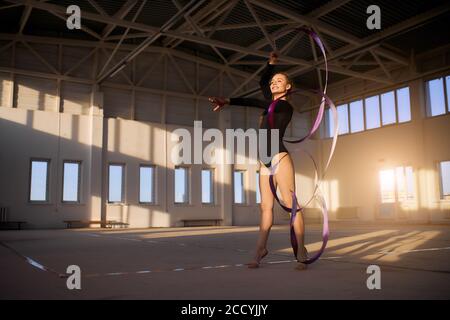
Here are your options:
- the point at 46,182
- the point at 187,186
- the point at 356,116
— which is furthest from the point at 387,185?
the point at 46,182

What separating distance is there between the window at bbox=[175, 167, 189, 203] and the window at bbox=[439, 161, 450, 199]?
32.7ft

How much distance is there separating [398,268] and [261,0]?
1021 cm

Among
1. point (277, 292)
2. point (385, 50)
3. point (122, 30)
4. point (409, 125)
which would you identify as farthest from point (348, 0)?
point (277, 292)

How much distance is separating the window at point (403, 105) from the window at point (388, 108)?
0.93 ft

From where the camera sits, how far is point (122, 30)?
1605 centimetres

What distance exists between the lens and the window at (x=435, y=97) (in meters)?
15.9

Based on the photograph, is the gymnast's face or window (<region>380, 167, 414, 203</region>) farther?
window (<region>380, 167, 414, 203</region>)

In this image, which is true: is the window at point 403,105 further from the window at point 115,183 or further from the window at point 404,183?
the window at point 115,183

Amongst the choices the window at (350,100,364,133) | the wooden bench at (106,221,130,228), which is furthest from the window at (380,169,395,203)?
the wooden bench at (106,221,130,228)

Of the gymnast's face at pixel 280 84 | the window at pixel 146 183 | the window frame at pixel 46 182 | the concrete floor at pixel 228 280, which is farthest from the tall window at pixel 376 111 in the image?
the concrete floor at pixel 228 280

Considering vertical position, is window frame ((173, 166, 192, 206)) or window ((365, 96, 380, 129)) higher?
window ((365, 96, 380, 129))

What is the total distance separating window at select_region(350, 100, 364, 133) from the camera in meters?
19.2

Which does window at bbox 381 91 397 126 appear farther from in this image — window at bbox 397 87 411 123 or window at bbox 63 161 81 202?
window at bbox 63 161 81 202

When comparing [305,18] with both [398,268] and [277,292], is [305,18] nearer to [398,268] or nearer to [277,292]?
[398,268]
